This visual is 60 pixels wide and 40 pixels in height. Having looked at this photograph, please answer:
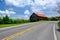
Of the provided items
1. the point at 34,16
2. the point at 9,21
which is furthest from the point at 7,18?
the point at 34,16

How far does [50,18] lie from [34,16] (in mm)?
11532

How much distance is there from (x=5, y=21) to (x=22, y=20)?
379 inches

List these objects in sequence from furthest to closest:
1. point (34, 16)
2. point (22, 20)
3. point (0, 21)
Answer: point (34, 16) → point (22, 20) → point (0, 21)

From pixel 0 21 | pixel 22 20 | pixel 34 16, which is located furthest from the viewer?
pixel 34 16

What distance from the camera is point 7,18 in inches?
2694

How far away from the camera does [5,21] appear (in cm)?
6700

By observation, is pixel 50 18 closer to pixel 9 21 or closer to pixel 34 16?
pixel 34 16

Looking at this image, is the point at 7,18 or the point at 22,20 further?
the point at 22,20

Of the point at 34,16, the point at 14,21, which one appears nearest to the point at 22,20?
the point at 14,21

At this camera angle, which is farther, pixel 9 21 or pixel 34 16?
pixel 34 16

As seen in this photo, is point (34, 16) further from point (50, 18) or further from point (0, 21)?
point (0, 21)

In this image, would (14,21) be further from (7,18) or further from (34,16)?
(34,16)

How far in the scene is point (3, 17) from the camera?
2726 inches

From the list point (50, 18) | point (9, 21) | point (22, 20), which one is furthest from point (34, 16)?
point (9, 21)
